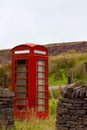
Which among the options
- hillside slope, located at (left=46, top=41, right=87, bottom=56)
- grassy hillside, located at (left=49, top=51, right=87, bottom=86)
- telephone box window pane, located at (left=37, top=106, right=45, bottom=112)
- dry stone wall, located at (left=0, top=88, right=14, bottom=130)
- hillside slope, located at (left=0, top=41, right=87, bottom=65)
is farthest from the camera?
hillside slope, located at (left=46, top=41, right=87, bottom=56)

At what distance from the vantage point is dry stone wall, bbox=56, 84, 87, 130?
31.9 feet

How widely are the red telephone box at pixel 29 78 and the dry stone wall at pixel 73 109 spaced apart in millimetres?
5088

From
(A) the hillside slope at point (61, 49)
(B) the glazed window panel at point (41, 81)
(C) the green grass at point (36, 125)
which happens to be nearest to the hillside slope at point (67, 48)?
(A) the hillside slope at point (61, 49)

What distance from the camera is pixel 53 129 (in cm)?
1158

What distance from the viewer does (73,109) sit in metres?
9.95

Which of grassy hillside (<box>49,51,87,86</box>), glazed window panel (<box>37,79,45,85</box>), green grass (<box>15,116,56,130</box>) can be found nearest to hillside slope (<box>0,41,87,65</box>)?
grassy hillside (<box>49,51,87,86</box>)

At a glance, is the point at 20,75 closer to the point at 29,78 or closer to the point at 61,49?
the point at 29,78

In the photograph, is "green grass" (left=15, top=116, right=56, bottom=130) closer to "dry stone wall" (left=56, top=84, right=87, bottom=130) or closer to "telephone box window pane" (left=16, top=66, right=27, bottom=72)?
"dry stone wall" (left=56, top=84, right=87, bottom=130)

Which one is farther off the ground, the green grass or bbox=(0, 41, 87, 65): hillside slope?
bbox=(0, 41, 87, 65): hillside slope

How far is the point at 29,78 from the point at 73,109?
5.68 meters

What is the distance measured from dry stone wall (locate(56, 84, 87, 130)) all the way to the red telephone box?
5.09 m

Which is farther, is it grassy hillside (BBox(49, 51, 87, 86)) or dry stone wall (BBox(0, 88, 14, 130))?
grassy hillside (BBox(49, 51, 87, 86))

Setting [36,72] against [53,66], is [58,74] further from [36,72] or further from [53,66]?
[36,72]

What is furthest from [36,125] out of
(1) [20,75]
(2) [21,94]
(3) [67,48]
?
(3) [67,48]
